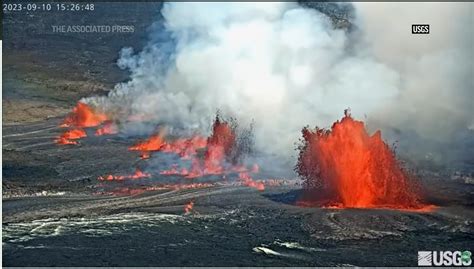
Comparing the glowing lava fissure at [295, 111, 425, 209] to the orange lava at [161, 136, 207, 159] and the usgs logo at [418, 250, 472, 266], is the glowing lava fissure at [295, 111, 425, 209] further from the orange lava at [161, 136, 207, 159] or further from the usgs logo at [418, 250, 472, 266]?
the orange lava at [161, 136, 207, 159]

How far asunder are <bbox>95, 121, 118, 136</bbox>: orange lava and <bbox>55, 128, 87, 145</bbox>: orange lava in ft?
2.63

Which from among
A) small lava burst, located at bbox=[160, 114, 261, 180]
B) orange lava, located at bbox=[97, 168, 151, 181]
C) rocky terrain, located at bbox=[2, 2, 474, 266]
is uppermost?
small lava burst, located at bbox=[160, 114, 261, 180]

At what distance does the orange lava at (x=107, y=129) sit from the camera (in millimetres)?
31692

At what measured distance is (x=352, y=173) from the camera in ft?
71.9

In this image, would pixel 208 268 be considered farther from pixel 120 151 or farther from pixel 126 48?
pixel 126 48

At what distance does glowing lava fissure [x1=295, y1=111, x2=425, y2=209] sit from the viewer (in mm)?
20656

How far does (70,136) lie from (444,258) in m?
21.5

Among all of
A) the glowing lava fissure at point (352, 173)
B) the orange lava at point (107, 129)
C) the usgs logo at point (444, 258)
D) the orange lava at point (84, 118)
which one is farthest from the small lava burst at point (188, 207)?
the orange lava at point (84, 118)

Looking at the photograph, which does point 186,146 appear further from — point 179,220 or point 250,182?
point 179,220

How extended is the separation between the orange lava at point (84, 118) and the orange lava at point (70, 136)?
1876 mm

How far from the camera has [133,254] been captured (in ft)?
50.5

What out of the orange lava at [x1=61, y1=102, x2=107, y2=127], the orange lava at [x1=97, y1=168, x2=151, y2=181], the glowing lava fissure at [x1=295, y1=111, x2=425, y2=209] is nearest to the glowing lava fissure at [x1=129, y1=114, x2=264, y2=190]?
the orange lava at [x1=97, y1=168, x2=151, y2=181]

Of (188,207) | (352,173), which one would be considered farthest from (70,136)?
(352,173)

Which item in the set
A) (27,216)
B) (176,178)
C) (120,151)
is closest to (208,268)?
(27,216)
